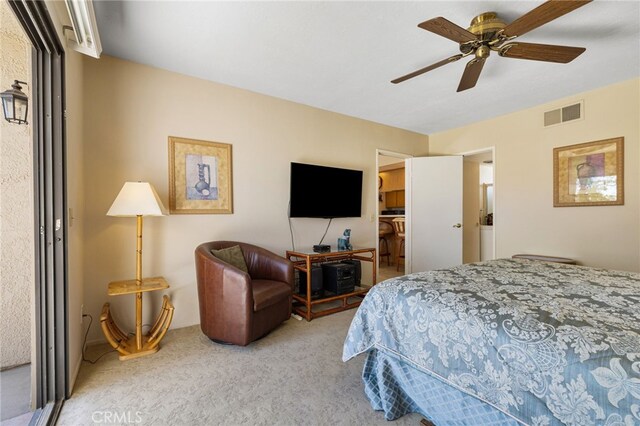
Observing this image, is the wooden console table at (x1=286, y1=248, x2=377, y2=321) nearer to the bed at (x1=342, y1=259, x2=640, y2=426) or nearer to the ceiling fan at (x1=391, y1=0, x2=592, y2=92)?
the bed at (x1=342, y1=259, x2=640, y2=426)

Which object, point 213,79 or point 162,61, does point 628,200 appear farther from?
point 162,61

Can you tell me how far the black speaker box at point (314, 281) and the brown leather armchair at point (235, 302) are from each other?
536mm

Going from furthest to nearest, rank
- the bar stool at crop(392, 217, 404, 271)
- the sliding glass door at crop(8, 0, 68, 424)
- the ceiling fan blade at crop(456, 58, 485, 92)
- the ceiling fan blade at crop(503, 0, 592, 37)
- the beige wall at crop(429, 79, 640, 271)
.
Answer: the bar stool at crop(392, 217, 404, 271)
the beige wall at crop(429, 79, 640, 271)
the ceiling fan blade at crop(456, 58, 485, 92)
the sliding glass door at crop(8, 0, 68, 424)
the ceiling fan blade at crop(503, 0, 592, 37)

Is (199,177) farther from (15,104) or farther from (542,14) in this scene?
(542,14)

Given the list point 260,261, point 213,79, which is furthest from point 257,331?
point 213,79

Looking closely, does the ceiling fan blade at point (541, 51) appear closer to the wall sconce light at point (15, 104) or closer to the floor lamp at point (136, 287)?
the floor lamp at point (136, 287)

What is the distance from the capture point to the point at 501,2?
74.0 inches

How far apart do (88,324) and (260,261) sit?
1.50 m

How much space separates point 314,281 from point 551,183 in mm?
3148

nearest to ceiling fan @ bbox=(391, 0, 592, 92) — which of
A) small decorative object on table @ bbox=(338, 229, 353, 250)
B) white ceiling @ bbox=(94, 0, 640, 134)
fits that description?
white ceiling @ bbox=(94, 0, 640, 134)

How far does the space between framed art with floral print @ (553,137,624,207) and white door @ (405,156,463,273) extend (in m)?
1.18

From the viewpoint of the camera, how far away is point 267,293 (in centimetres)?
248
